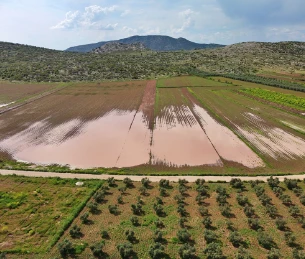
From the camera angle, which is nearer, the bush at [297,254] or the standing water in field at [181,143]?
the bush at [297,254]

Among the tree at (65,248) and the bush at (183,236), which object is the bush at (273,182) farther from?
the tree at (65,248)

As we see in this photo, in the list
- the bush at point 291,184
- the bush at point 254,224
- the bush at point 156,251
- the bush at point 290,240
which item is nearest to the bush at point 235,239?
the bush at point 254,224

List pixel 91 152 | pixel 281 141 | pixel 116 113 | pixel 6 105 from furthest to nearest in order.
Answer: pixel 6 105 < pixel 116 113 < pixel 281 141 < pixel 91 152

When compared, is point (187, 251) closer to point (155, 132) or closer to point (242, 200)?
point (242, 200)

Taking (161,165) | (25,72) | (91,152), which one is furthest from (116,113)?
(25,72)

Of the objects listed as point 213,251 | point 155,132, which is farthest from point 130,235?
point 155,132

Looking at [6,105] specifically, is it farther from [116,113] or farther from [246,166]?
[246,166]
